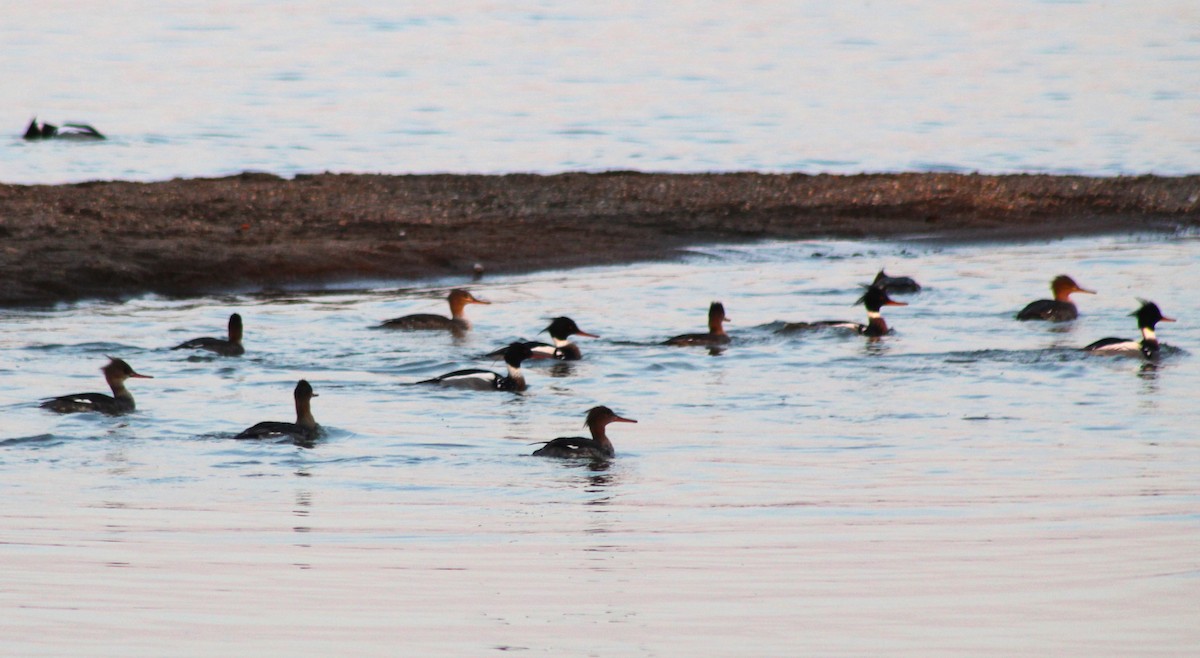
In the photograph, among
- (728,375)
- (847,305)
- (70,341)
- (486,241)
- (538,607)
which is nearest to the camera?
(538,607)

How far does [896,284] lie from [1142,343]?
147 inches

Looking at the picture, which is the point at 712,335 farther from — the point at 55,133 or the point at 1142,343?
the point at 55,133

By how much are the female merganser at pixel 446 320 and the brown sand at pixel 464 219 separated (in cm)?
270

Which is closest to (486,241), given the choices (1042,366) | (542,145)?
(1042,366)

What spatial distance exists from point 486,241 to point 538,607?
14.9 meters

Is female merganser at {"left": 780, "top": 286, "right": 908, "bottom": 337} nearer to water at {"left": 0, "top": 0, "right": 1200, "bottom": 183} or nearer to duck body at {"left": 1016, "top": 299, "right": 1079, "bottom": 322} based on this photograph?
duck body at {"left": 1016, "top": 299, "right": 1079, "bottom": 322}

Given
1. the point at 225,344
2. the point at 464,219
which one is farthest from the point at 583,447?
the point at 464,219

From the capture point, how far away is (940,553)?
9.12 metres

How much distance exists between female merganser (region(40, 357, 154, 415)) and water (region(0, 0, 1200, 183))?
47.8 ft

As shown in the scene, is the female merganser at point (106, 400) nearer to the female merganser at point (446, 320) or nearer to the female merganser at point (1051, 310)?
the female merganser at point (446, 320)

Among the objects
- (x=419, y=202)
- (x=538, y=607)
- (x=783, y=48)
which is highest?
(x=783, y=48)

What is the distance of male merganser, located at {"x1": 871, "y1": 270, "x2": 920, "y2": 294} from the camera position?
64.3 feet

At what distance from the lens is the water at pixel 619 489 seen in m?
7.91

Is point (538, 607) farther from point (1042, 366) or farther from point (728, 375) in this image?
point (1042, 366)
